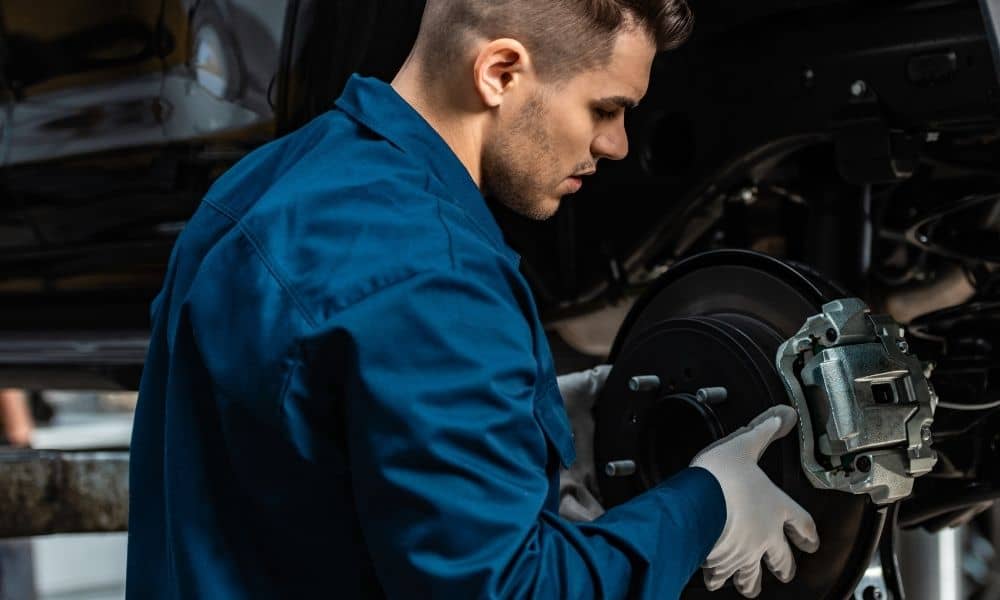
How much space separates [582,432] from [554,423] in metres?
0.40

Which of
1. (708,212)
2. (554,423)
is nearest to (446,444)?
(554,423)

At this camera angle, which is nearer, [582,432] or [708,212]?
[582,432]

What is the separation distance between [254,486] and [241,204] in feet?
0.62

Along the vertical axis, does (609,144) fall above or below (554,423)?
above

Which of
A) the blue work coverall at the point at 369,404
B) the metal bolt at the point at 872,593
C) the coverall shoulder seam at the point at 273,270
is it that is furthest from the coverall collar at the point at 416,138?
the metal bolt at the point at 872,593

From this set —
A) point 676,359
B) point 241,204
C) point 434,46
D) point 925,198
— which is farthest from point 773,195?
point 241,204

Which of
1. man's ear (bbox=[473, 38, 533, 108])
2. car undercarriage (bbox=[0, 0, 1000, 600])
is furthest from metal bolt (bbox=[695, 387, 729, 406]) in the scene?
man's ear (bbox=[473, 38, 533, 108])

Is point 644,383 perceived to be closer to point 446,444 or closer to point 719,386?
point 719,386

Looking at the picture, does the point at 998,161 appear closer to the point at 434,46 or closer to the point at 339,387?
the point at 434,46

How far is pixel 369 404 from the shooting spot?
689 millimetres

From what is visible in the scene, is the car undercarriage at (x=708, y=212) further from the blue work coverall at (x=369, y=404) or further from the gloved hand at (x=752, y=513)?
the blue work coverall at (x=369, y=404)

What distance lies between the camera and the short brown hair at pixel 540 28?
86cm

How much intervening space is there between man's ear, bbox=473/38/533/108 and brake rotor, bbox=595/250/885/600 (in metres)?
0.30

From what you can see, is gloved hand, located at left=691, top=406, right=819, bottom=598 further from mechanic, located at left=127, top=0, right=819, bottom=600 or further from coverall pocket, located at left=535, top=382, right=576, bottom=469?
coverall pocket, located at left=535, top=382, right=576, bottom=469
